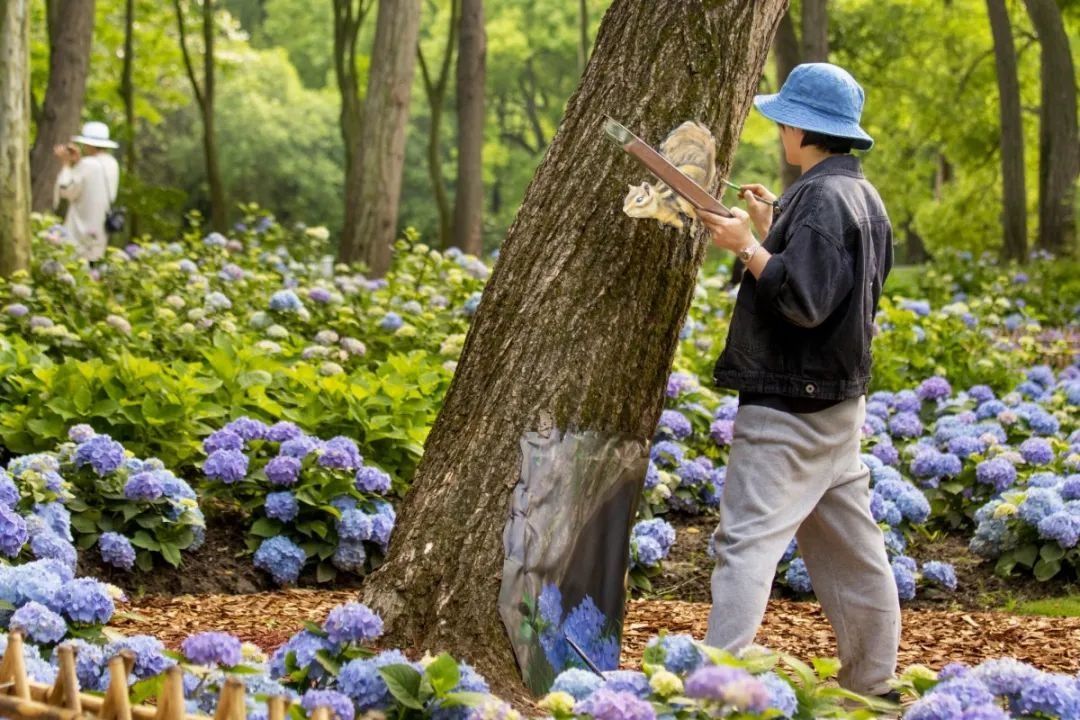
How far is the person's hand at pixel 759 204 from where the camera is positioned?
397 centimetres

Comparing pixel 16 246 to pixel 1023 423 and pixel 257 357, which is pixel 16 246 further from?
pixel 1023 423

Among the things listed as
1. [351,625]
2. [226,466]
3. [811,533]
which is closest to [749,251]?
[811,533]

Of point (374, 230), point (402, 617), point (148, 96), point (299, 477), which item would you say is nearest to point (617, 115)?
point (402, 617)

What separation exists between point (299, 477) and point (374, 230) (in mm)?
7887

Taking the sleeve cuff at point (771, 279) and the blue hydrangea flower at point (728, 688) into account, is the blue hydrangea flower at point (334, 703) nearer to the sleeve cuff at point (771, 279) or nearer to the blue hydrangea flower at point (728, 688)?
the blue hydrangea flower at point (728, 688)

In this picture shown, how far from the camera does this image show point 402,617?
3.65 m

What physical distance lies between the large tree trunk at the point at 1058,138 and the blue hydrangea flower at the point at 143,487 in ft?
46.2

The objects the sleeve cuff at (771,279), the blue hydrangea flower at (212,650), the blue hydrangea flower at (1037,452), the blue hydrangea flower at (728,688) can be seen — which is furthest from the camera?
the blue hydrangea flower at (1037,452)

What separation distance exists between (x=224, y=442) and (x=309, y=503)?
446 millimetres

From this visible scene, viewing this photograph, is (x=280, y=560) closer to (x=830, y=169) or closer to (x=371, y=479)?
(x=371, y=479)

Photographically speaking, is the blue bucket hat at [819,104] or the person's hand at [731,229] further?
the blue bucket hat at [819,104]

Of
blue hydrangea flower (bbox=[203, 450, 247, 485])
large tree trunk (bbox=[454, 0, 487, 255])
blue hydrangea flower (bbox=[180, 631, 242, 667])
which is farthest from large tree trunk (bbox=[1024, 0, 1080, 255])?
blue hydrangea flower (bbox=[180, 631, 242, 667])

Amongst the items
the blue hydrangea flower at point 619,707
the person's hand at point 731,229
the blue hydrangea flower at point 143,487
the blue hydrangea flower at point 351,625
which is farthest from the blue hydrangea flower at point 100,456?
the blue hydrangea flower at point 619,707

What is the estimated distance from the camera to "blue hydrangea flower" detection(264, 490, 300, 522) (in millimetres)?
5609
